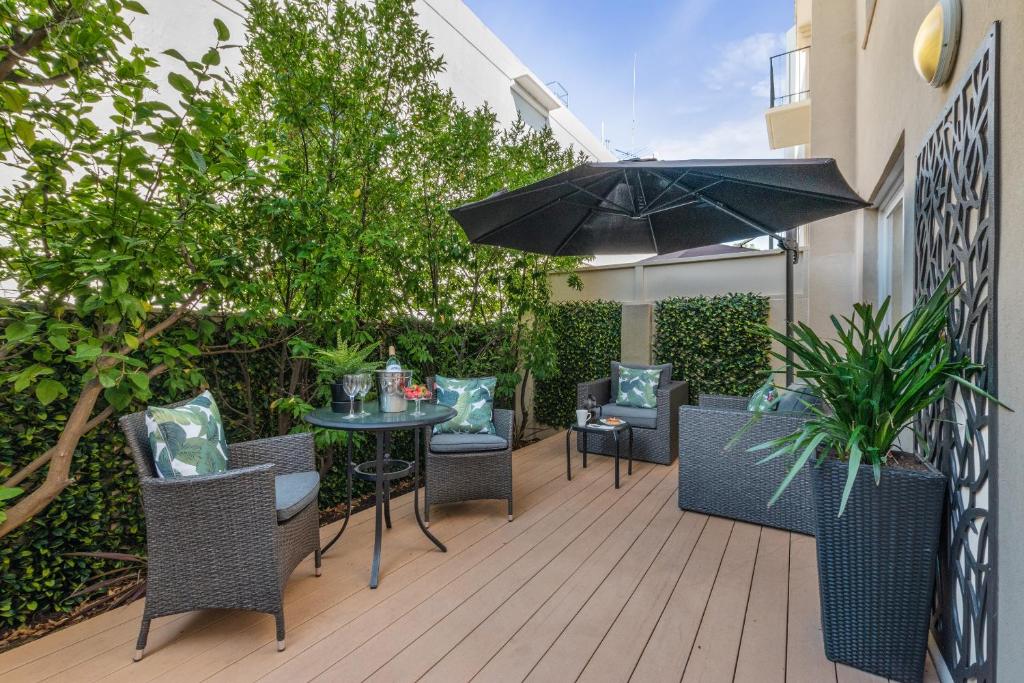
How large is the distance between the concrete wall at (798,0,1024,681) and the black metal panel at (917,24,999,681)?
4cm

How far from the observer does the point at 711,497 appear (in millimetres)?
3234

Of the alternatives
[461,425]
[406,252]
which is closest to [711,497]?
[461,425]

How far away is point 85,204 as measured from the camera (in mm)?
1940

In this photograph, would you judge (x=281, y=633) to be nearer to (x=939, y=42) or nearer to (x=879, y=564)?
(x=879, y=564)

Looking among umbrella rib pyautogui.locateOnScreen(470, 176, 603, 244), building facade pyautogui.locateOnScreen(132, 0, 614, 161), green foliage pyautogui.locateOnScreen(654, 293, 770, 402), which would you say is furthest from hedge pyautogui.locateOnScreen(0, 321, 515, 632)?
green foliage pyautogui.locateOnScreen(654, 293, 770, 402)

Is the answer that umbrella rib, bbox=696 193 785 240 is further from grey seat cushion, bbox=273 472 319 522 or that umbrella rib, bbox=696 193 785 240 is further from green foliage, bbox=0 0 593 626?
grey seat cushion, bbox=273 472 319 522

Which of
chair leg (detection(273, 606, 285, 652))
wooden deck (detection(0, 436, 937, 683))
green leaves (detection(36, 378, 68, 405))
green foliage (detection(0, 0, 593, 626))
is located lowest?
wooden deck (detection(0, 436, 937, 683))

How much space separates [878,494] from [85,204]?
3.29 meters

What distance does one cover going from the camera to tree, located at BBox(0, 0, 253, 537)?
170cm

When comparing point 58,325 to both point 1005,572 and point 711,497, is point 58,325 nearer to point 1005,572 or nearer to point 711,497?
point 1005,572

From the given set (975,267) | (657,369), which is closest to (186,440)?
(975,267)

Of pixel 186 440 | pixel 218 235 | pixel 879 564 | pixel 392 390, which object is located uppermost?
pixel 218 235

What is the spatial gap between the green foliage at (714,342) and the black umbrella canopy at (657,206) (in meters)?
1.59

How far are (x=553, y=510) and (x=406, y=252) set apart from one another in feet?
7.46
